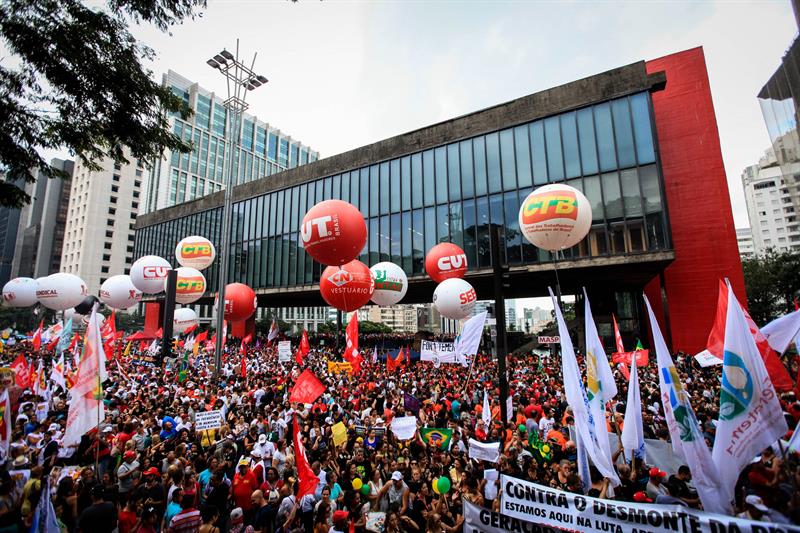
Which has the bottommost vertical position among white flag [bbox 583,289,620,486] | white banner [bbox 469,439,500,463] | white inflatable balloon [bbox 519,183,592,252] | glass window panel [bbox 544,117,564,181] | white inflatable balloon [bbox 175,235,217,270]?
white banner [bbox 469,439,500,463]

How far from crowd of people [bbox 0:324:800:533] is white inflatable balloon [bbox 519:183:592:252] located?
4.40 meters

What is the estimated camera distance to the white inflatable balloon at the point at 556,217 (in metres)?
10.1

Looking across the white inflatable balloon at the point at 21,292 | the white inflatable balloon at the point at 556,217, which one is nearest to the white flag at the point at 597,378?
the white inflatable balloon at the point at 556,217

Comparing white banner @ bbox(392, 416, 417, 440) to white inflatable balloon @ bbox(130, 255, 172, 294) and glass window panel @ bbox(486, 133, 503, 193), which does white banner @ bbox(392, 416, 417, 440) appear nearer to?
A: white inflatable balloon @ bbox(130, 255, 172, 294)

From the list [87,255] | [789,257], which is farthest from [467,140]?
[87,255]

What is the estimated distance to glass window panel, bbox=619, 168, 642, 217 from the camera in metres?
20.2

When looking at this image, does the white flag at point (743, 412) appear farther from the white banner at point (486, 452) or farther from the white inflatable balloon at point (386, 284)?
the white inflatable balloon at point (386, 284)

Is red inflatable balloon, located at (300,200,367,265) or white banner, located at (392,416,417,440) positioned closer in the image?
white banner, located at (392,416,417,440)

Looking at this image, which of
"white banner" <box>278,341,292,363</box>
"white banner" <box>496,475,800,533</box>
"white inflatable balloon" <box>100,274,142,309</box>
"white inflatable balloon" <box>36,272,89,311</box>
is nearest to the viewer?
"white banner" <box>496,475,800,533</box>

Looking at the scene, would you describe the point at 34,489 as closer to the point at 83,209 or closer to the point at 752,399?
the point at 752,399

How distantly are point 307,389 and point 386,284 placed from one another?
22.5 ft

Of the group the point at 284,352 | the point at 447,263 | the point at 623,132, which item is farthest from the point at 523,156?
the point at 284,352

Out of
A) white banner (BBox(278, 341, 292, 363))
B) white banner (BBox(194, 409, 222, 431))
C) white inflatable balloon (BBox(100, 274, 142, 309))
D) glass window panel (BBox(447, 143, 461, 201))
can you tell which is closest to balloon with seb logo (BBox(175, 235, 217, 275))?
white inflatable balloon (BBox(100, 274, 142, 309))

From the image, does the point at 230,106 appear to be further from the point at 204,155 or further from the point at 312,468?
the point at 204,155
